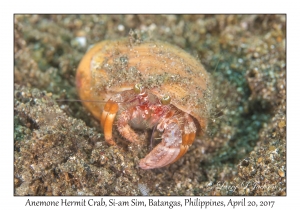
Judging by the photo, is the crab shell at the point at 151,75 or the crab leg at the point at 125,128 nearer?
the crab shell at the point at 151,75

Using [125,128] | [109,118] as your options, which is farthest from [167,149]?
[109,118]

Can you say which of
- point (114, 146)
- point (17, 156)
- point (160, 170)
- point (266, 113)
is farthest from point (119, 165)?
point (266, 113)

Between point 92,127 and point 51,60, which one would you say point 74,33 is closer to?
point 51,60

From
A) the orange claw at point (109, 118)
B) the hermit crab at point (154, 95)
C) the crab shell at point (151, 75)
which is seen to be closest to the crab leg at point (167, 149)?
the hermit crab at point (154, 95)

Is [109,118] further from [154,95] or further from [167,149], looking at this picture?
[167,149]

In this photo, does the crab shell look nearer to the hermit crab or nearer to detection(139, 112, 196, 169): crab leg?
the hermit crab

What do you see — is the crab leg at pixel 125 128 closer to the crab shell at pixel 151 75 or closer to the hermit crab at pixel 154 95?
the hermit crab at pixel 154 95

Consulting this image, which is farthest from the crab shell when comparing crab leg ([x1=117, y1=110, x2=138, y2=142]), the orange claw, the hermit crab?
crab leg ([x1=117, y1=110, x2=138, y2=142])
